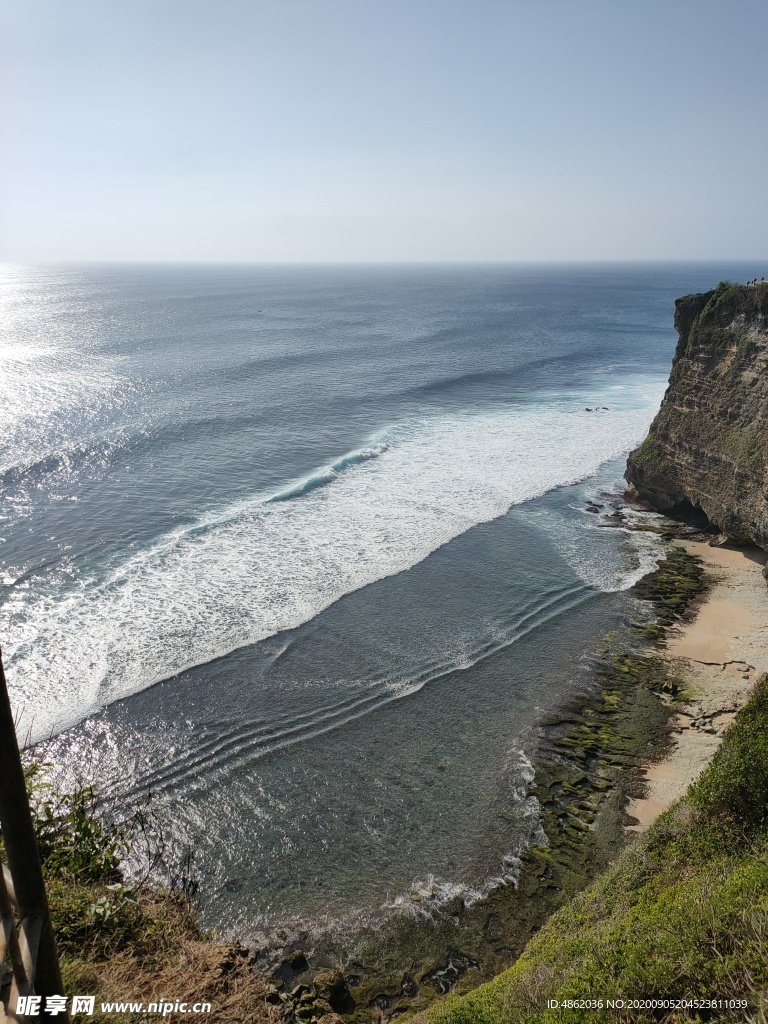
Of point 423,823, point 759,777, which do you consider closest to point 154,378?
point 423,823

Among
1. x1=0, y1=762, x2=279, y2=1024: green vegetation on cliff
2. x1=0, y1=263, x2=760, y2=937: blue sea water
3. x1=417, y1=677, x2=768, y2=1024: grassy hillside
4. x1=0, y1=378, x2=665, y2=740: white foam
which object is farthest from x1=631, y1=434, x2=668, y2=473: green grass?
x1=0, y1=762, x2=279, y2=1024: green vegetation on cliff

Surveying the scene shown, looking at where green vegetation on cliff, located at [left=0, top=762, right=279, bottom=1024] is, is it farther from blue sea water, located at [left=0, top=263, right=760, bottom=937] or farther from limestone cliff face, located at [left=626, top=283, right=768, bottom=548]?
limestone cliff face, located at [left=626, top=283, right=768, bottom=548]

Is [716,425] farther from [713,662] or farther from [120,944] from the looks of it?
[120,944]

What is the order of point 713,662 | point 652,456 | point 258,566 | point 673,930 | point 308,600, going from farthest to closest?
point 652,456 < point 258,566 < point 308,600 < point 713,662 < point 673,930

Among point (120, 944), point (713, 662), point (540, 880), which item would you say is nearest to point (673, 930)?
point (540, 880)

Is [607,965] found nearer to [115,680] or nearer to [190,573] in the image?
[115,680]
